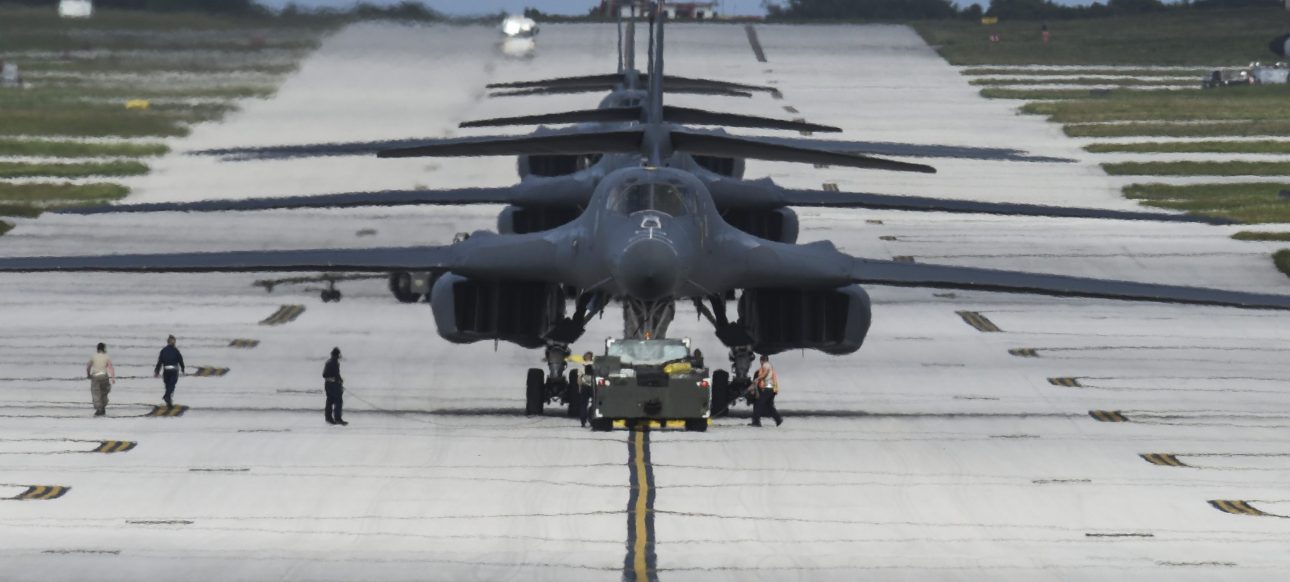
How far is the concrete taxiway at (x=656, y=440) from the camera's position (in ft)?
82.0

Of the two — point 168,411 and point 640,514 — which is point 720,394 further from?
point 640,514

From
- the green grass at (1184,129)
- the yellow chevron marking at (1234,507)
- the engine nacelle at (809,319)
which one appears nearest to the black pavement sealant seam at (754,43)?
the green grass at (1184,129)

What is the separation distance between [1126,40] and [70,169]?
76.1 meters

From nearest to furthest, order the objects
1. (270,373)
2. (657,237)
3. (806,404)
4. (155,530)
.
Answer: (155,530) → (657,237) → (806,404) → (270,373)

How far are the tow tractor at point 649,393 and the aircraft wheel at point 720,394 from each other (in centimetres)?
260

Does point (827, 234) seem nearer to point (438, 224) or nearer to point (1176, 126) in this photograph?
point (438, 224)

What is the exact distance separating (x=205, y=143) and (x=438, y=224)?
1690cm

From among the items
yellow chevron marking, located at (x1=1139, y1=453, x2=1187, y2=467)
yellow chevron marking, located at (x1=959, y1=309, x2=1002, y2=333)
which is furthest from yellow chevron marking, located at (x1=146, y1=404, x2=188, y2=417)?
yellow chevron marking, located at (x1=959, y1=309, x2=1002, y2=333)

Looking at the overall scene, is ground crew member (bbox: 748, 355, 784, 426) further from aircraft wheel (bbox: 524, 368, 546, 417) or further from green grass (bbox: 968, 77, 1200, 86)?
green grass (bbox: 968, 77, 1200, 86)

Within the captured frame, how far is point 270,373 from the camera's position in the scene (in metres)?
41.8

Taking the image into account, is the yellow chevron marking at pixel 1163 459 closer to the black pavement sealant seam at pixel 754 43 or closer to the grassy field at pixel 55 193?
the grassy field at pixel 55 193

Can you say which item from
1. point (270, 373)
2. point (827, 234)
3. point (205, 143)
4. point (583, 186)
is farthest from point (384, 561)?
point (205, 143)

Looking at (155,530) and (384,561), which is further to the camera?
(155,530)

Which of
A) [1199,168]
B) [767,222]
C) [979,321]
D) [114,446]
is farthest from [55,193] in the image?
[114,446]
